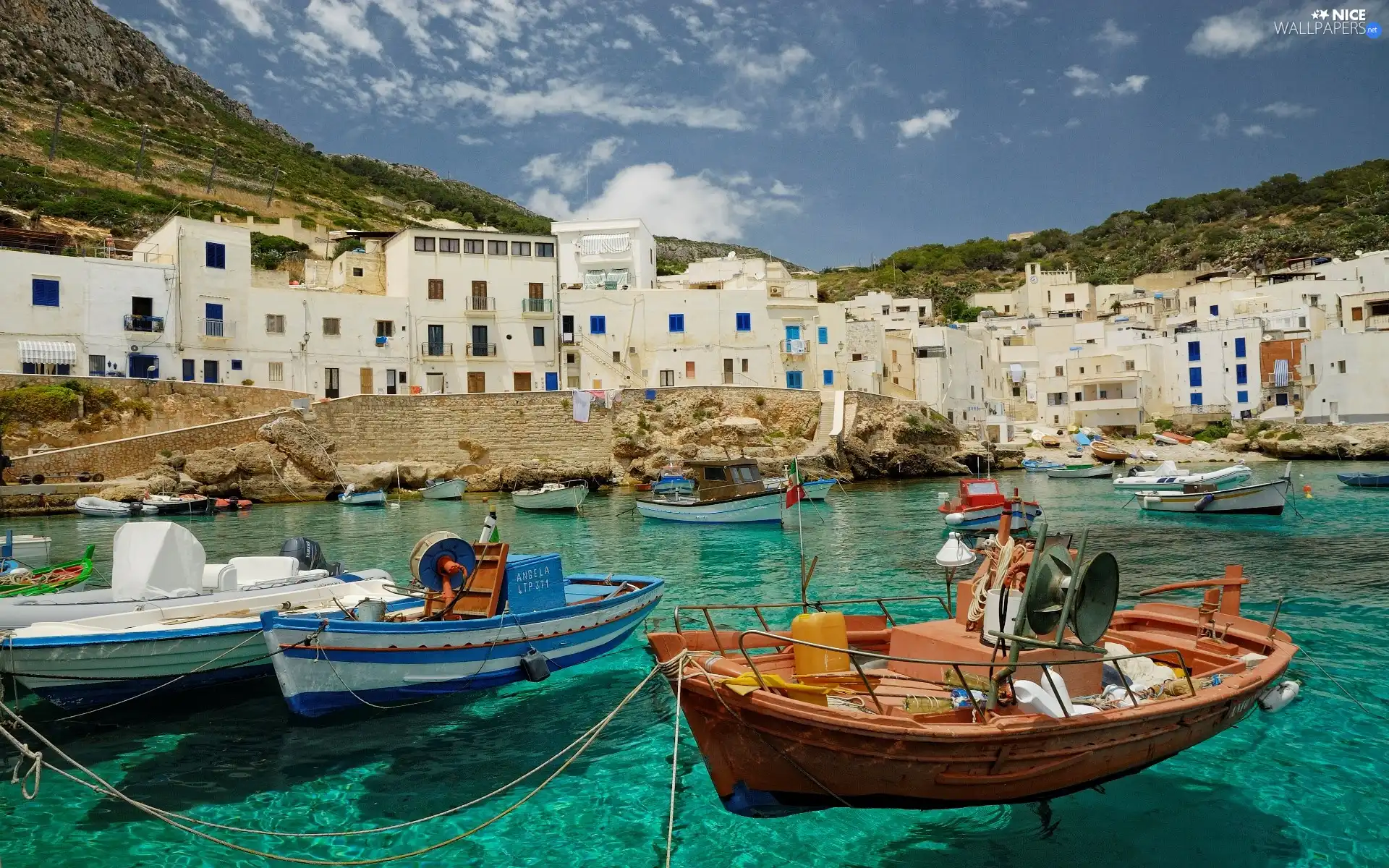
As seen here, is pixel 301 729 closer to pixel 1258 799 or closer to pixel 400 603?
pixel 400 603

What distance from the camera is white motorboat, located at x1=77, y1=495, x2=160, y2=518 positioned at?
32.0 metres

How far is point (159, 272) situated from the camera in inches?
1634

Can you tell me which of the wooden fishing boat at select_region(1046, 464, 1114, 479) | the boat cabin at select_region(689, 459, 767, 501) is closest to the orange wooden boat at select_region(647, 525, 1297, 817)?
the boat cabin at select_region(689, 459, 767, 501)

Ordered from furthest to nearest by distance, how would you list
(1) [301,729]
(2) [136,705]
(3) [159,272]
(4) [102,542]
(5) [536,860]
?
(3) [159,272], (4) [102,542], (2) [136,705], (1) [301,729], (5) [536,860]

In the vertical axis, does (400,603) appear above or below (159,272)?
below

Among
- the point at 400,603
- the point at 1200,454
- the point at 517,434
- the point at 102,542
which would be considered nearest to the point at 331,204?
the point at 517,434

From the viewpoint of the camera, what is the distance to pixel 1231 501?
94.8 ft

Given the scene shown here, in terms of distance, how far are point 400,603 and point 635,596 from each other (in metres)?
3.16

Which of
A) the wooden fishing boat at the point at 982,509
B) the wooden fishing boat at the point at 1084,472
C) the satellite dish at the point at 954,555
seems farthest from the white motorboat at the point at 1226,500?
the wooden fishing boat at the point at 1084,472

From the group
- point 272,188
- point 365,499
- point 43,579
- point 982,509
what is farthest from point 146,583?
point 272,188

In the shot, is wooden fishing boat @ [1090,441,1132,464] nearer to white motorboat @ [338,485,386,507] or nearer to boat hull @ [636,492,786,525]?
boat hull @ [636,492,786,525]

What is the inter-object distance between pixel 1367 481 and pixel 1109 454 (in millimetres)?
16479

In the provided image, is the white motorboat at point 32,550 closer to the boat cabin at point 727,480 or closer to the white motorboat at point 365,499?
the white motorboat at point 365,499

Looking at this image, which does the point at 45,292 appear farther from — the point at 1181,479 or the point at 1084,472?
the point at 1084,472
